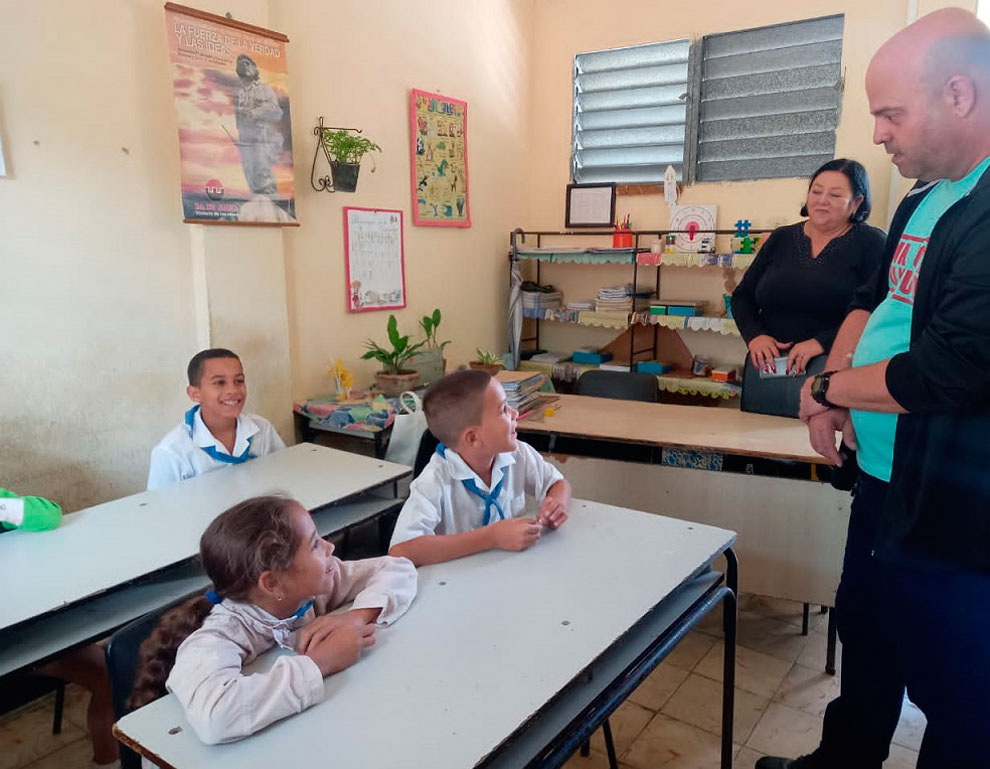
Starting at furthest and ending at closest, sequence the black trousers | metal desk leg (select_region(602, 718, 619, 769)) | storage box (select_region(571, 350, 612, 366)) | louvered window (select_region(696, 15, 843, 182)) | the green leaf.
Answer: storage box (select_region(571, 350, 612, 366)) → louvered window (select_region(696, 15, 843, 182)) → the green leaf → metal desk leg (select_region(602, 718, 619, 769)) → the black trousers

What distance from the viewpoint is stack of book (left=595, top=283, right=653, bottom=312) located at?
Answer: 4.18 meters

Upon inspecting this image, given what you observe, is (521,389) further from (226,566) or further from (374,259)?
(226,566)

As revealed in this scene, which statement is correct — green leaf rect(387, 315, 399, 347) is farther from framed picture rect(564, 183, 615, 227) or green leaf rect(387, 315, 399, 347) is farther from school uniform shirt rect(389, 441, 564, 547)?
school uniform shirt rect(389, 441, 564, 547)

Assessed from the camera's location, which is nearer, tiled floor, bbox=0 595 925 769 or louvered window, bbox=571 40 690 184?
tiled floor, bbox=0 595 925 769

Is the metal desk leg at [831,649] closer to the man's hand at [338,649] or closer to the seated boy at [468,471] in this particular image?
the seated boy at [468,471]

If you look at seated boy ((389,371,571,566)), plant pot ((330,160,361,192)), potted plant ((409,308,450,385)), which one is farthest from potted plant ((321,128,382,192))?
seated boy ((389,371,571,566))

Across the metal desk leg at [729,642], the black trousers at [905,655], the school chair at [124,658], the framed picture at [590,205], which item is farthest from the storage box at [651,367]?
the school chair at [124,658]

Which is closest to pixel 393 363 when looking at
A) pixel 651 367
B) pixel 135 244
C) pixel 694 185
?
pixel 135 244

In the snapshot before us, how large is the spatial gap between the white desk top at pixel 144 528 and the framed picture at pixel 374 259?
139 centimetres

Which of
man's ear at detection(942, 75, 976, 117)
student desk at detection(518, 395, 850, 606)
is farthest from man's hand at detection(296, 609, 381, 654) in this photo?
student desk at detection(518, 395, 850, 606)

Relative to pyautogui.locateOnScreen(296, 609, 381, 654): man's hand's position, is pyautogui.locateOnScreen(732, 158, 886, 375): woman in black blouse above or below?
above

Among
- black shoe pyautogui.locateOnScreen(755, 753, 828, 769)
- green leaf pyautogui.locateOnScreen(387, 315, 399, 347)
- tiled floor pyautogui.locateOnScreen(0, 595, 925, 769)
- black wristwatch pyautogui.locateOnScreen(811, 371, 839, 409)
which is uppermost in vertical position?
black wristwatch pyautogui.locateOnScreen(811, 371, 839, 409)

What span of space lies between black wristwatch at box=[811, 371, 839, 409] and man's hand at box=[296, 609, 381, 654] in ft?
2.91

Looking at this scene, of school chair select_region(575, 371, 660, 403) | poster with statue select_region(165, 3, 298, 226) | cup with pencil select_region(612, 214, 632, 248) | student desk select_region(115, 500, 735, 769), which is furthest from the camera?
cup with pencil select_region(612, 214, 632, 248)
